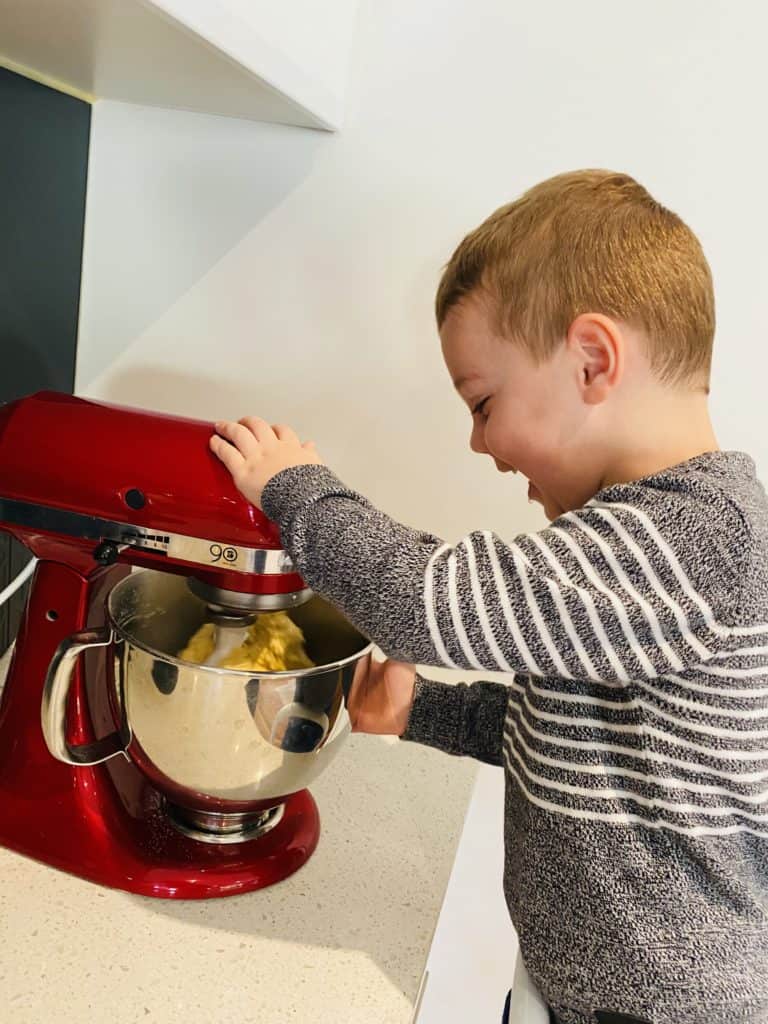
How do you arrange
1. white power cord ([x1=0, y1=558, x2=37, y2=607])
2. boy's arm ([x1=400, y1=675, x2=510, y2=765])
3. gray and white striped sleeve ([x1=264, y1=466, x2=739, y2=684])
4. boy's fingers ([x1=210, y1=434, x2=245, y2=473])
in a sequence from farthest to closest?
white power cord ([x1=0, y1=558, x2=37, y2=607])
boy's arm ([x1=400, y1=675, x2=510, y2=765])
boy's fingers ([x1=210, y1=434, x2=245, y2=473])
gray and white striped sleeve ([x1=264, y1=466, x2=739, y2=684])

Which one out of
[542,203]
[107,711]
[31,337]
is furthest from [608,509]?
[31,337]

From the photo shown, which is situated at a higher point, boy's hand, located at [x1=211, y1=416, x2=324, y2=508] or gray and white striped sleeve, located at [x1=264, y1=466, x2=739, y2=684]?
boy's hand, located at [x1=211, y1=416, x2=324, y2=508]

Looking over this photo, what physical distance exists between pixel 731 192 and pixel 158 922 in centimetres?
84

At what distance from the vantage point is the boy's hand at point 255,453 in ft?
Result: 2.04

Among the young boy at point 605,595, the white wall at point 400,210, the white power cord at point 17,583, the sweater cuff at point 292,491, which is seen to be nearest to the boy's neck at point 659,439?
the young boy at point 605,595

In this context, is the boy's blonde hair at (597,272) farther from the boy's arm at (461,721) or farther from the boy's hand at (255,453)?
the boy's arm at (461,721)

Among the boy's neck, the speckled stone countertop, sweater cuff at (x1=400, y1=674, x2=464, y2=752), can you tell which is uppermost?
the boy's neck

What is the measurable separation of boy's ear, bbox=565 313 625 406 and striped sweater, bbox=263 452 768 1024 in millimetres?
70

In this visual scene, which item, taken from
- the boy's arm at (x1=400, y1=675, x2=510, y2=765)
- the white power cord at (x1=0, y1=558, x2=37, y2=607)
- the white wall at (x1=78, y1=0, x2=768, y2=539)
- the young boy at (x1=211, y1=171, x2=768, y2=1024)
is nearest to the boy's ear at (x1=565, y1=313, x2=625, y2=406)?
the young boy at (x1=211, y1=171, x2=768, y2=1024)

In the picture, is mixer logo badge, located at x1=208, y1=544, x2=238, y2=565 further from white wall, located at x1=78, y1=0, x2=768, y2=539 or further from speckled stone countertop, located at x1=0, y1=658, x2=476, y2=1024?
white wall, located at x1=78, y1=0, x2=768, y2=539

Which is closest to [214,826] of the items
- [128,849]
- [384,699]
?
[128,849]

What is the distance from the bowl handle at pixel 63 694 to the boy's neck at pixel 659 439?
1.28 ft

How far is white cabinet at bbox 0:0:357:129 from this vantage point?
0.55 m

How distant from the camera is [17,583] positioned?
2.92ft
